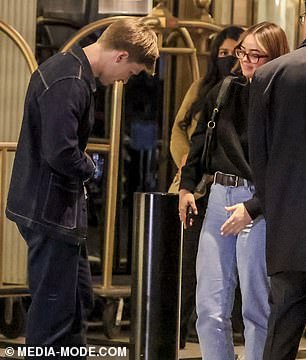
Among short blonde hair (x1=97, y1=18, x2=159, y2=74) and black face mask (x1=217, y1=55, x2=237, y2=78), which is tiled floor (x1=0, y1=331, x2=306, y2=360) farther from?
short blonde hair (x1=97, y1=18, x2=159, y2=74)

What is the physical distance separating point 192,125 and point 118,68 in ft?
3.22

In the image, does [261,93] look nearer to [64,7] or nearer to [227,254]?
[227,254]

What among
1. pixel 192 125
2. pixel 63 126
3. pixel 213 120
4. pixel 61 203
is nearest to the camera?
pixel 63 126

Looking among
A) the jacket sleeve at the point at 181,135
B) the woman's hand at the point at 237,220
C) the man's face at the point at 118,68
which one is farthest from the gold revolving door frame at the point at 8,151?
the woman's hand at the point at 237,220

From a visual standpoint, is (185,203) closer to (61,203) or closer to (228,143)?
(228,143)

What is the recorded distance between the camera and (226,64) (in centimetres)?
439

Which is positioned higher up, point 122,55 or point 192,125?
point 122,55

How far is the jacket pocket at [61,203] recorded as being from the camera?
3.55 meters

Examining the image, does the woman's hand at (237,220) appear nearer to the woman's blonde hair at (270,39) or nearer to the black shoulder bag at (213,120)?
the black shoulder bag at (213,120)

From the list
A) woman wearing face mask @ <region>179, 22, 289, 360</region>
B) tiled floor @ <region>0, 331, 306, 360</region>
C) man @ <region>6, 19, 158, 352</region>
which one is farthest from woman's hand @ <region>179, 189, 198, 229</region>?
tiled floor @ <region>0, 331, 306, 360</region>

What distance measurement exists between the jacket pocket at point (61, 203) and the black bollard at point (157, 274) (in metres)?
0.42

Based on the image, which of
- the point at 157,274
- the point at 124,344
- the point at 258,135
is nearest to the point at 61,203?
the point at 157,274

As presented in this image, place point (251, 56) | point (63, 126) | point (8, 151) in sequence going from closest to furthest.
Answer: point (63, 126) → point (251, 56) → point (8, 151)

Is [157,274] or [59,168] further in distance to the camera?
[157,274]
